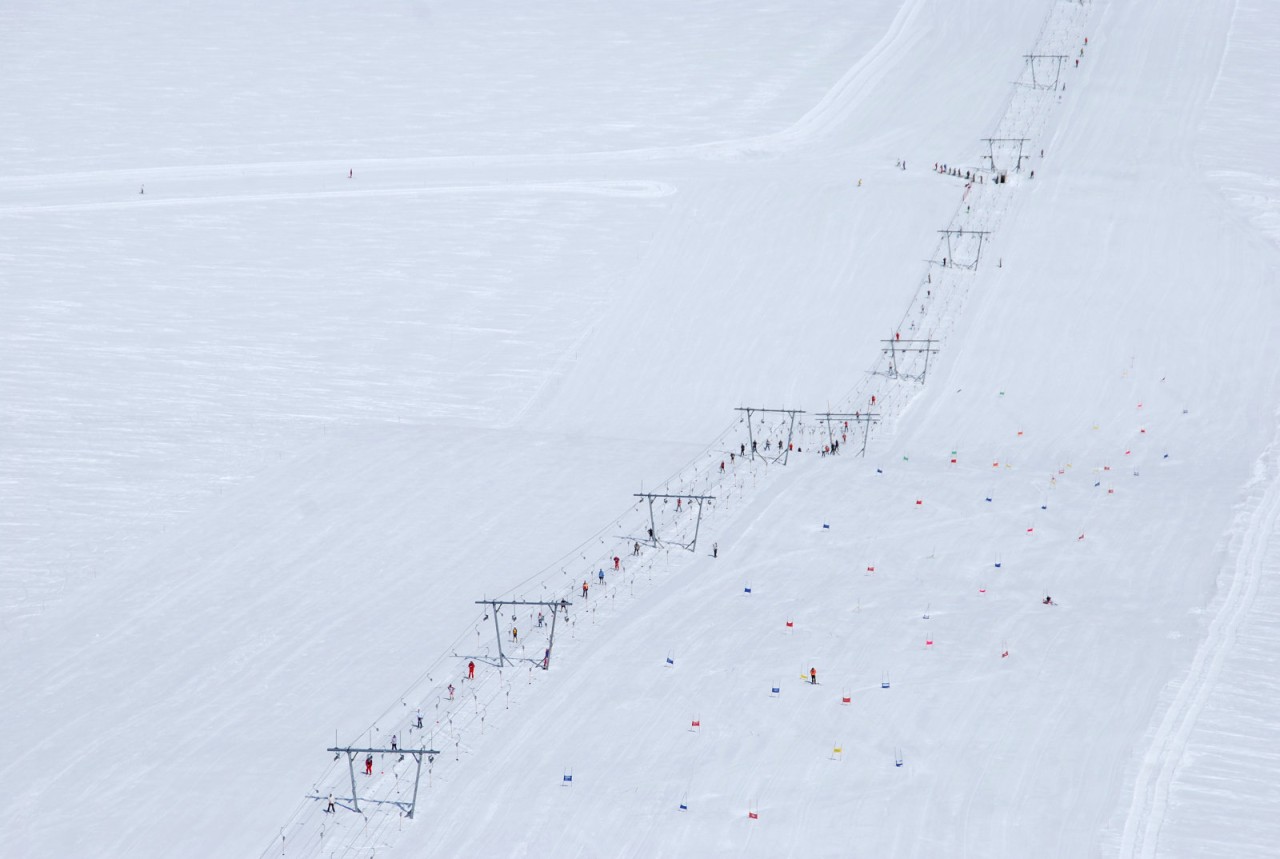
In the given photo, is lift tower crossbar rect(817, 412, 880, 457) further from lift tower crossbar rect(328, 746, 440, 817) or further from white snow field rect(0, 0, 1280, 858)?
lift tower crossbar rect(328, 746, 440, 817)

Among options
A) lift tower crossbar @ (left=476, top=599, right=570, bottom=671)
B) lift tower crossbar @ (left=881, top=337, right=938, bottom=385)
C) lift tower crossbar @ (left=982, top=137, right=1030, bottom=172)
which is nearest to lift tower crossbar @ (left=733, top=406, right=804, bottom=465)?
lift tower crossbar @ (left=881, top=337, right=938, bottom=385)

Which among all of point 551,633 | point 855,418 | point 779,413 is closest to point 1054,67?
point 779,413

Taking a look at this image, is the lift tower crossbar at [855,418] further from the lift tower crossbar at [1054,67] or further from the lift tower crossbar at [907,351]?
the lift tower crossbar at [1054,67]

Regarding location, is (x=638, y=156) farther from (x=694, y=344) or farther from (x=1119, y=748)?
(x=1119, y=748)

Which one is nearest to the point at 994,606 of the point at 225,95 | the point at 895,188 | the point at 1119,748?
the point at 1119,748

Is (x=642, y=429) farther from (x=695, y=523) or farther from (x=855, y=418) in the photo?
(x=695, y=523)

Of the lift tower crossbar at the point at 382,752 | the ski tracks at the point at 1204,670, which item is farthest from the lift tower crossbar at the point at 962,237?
the lift tower crossbar at the point at 382,752
